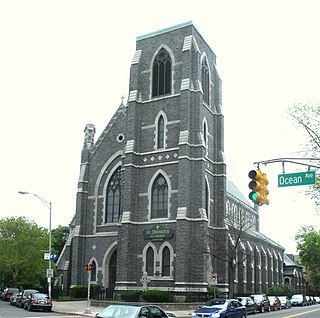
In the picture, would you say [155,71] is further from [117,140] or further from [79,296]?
[79,296]

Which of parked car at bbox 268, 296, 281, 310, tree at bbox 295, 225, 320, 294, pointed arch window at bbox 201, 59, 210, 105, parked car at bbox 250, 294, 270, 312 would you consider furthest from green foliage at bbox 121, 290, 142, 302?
tree at bbox 295, 225, 320, 294

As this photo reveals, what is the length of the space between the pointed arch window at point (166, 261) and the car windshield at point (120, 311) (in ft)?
85.4

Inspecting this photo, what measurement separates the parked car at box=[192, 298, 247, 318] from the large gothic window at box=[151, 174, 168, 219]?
57.3 ft

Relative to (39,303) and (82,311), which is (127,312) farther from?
(39,303)

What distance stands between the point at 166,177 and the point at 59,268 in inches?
802

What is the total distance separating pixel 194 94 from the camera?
43.1 metres

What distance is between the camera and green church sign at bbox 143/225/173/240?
40.6 metres

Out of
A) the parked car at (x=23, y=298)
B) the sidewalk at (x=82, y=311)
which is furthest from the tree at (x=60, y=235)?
the sidewalk at (x=82, y=311)

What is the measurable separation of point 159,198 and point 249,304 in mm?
11588

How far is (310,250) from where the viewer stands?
8694 centimetres

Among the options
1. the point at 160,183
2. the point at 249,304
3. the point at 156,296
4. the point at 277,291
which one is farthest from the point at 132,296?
the point at 277,291

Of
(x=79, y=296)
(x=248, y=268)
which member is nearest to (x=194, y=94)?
(x=79, y=296)

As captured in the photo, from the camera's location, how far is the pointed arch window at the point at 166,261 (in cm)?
4034

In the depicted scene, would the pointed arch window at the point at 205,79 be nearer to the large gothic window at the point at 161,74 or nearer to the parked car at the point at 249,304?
the large gothic window at the point at 161,74
